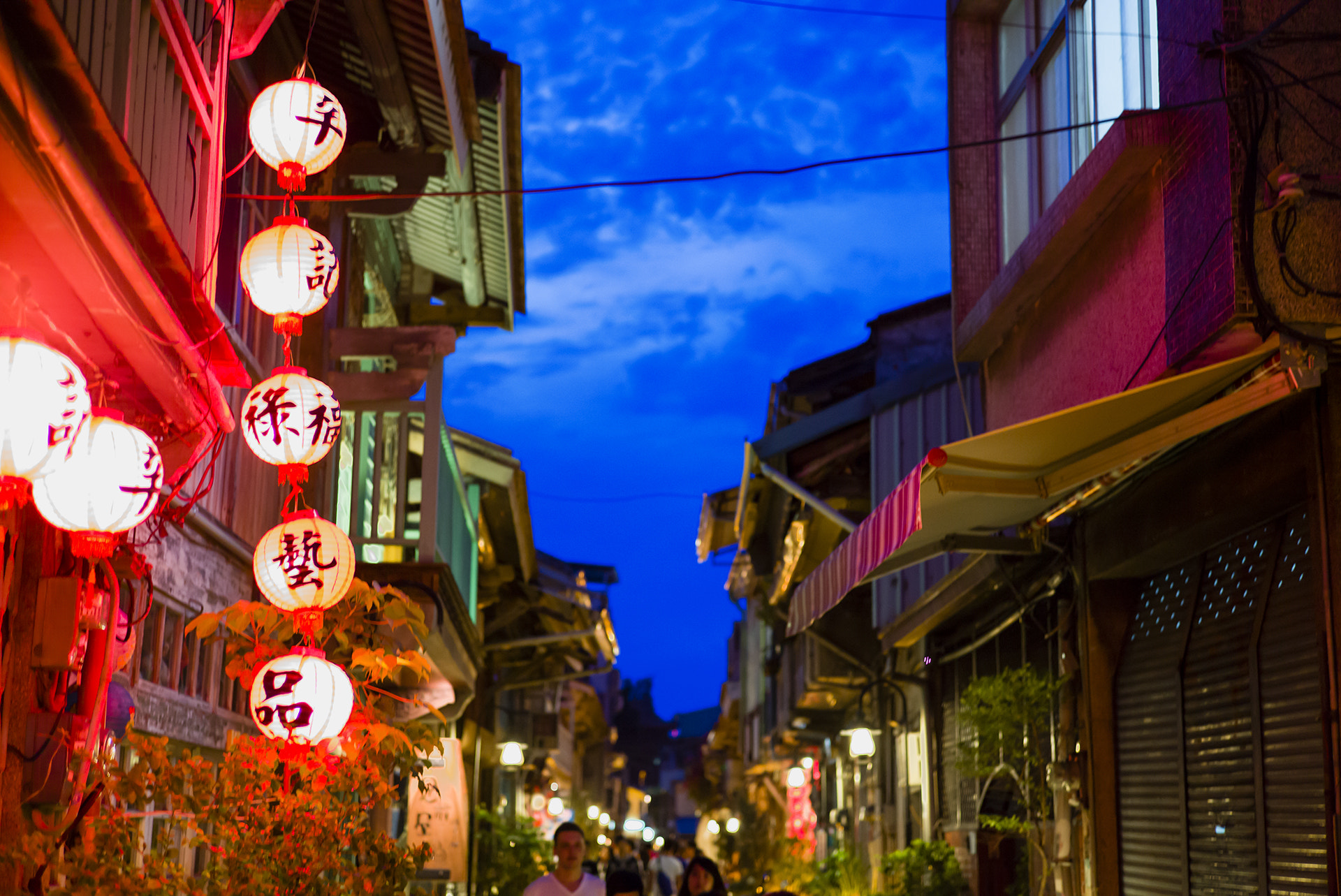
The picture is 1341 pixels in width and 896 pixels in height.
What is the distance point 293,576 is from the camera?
7766 millimetres

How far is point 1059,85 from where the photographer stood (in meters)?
10.7

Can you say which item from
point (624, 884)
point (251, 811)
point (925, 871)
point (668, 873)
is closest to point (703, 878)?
point (624, 884)

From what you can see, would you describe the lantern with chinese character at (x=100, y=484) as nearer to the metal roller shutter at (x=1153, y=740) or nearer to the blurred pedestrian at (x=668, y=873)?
→ the blurred pedestrian at (x=668, y=873)

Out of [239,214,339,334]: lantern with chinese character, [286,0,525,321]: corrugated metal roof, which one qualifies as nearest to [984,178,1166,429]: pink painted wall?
[239,214,339,334]: lantern with chinese character

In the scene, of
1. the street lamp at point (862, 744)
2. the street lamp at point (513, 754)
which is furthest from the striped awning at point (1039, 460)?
the street lamp at point (513, 754)

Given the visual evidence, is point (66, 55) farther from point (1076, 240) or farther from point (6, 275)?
point (1076, 240)

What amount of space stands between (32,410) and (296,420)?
130 inches

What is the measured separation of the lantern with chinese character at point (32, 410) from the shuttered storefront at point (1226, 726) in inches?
222

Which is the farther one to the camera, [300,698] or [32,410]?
[300,698]

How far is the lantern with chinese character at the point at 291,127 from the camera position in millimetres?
7492

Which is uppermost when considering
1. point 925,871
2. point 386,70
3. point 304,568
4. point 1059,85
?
point 386,70

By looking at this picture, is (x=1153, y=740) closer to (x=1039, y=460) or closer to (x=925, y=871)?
(x=1039, y=460)

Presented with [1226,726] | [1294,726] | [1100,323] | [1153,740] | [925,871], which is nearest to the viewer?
[1294,726]

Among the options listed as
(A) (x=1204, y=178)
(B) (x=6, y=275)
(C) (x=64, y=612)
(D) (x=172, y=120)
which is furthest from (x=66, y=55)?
(A) (x=1204, y=178)
